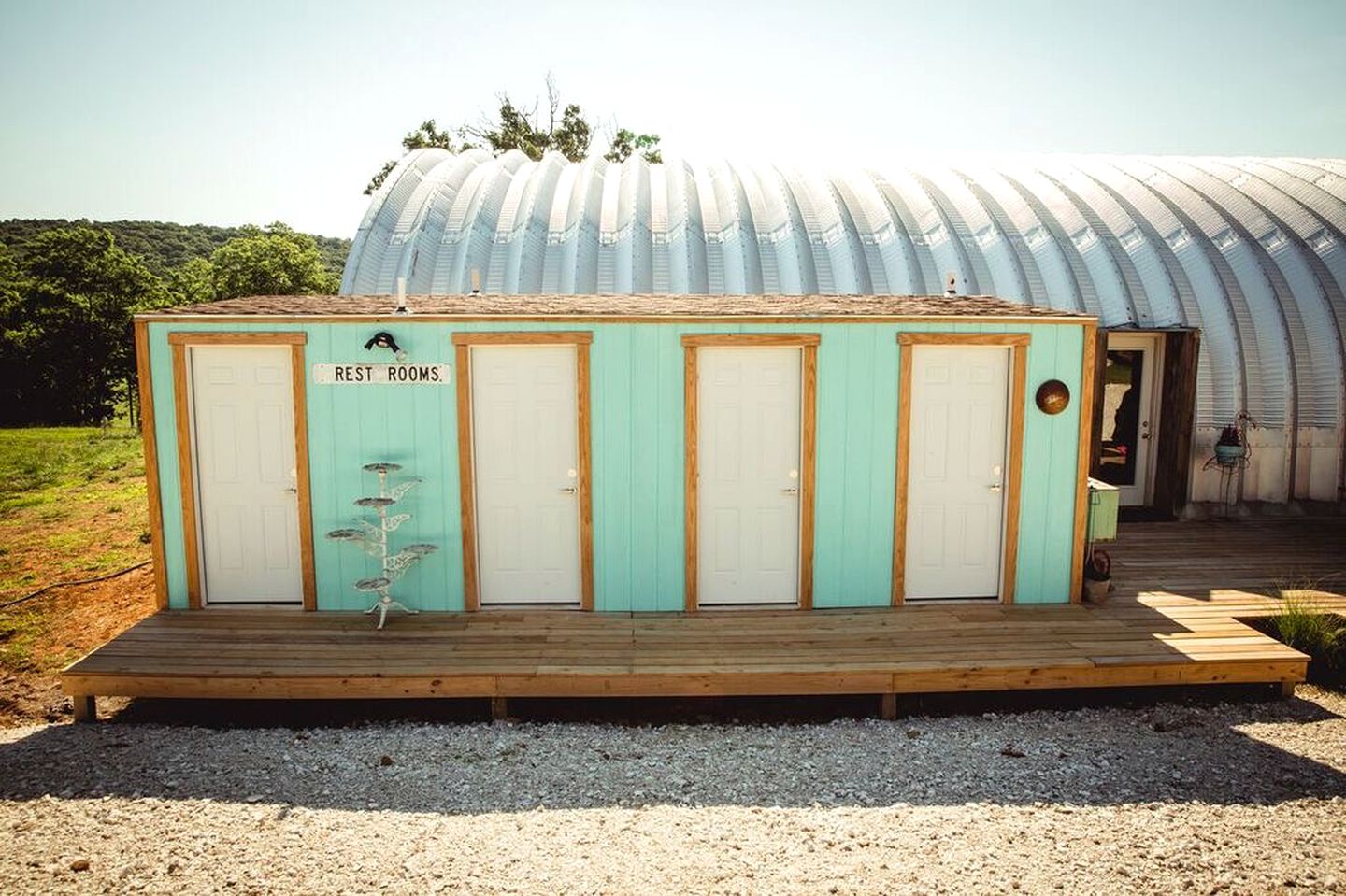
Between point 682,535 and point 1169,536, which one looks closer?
point 682,535

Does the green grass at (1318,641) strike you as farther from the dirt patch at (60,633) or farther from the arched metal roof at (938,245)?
the dirt patch at (60,633)

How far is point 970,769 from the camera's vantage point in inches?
211

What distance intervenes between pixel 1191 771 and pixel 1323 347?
29.3ft

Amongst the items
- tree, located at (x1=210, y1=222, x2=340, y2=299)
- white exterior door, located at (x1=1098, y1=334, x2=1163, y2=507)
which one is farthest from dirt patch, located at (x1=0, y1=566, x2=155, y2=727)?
tree, located at (x1=210, y1=222, x2=340, y2=299)

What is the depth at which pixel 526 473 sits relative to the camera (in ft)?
23.0

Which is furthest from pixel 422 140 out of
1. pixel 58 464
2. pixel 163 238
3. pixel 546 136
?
pixel 163 238

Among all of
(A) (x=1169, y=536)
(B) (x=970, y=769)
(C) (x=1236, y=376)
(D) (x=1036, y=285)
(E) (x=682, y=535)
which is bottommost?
(B) (x=970, y=769)

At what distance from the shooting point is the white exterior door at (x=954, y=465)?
7102mm

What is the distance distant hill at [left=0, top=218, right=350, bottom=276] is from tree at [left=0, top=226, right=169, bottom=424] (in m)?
17.0

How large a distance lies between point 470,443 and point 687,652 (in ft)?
8.50

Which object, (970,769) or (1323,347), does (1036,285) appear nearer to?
(1323,347)

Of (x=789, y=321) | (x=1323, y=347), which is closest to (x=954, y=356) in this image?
(x=789, y=321)

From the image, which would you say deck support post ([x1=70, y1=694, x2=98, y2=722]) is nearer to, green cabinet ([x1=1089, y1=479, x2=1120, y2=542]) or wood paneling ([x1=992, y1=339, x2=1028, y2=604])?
wood paneling ([x1=992, y1=339, x2=1028, y2=604])

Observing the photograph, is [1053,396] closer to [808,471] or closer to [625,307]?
[808,471]
